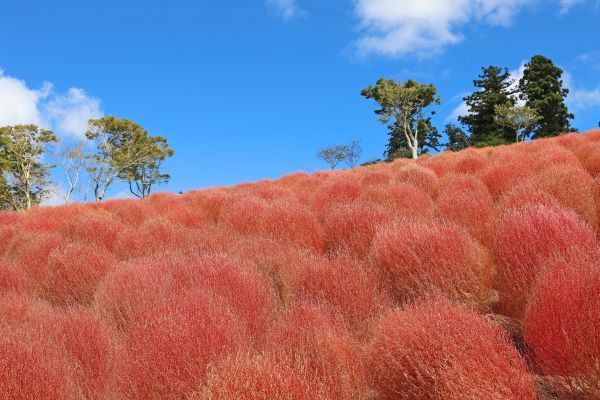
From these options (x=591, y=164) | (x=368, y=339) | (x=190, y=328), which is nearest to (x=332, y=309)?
(x=368, y=339)

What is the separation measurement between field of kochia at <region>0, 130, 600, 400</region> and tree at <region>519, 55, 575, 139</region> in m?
33.9

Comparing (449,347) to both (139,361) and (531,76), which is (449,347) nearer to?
(139,361)

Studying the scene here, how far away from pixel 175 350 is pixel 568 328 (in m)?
1.90

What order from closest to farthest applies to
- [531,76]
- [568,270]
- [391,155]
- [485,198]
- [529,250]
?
[568,270] < [529,250] < [485,198] < [531,76] < [391,155]

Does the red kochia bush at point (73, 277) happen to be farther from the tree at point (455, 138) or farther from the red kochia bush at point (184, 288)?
the tree at point (455, 138)

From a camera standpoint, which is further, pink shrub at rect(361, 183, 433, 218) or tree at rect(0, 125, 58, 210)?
tree at rect(0, 125, 58, 210)

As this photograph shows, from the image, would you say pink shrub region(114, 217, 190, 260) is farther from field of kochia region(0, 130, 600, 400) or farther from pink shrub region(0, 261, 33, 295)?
pink shrub region(0, 261, 33, 295)

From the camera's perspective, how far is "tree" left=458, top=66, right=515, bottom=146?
113 feet

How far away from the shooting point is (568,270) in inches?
87.6

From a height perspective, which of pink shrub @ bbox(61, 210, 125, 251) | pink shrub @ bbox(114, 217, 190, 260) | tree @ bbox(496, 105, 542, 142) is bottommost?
pink shrub @ bbox(114, 217, 190, 260)

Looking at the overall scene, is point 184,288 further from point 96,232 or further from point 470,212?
point 96,232

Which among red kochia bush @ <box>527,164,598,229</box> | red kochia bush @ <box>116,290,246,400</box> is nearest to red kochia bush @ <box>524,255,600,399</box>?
red kochia bush @ <box>116,290,246,400</box>

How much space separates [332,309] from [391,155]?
126 ft

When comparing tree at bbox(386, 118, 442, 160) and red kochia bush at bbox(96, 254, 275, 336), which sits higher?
tree at bbox(386, 118, 442, 160)
